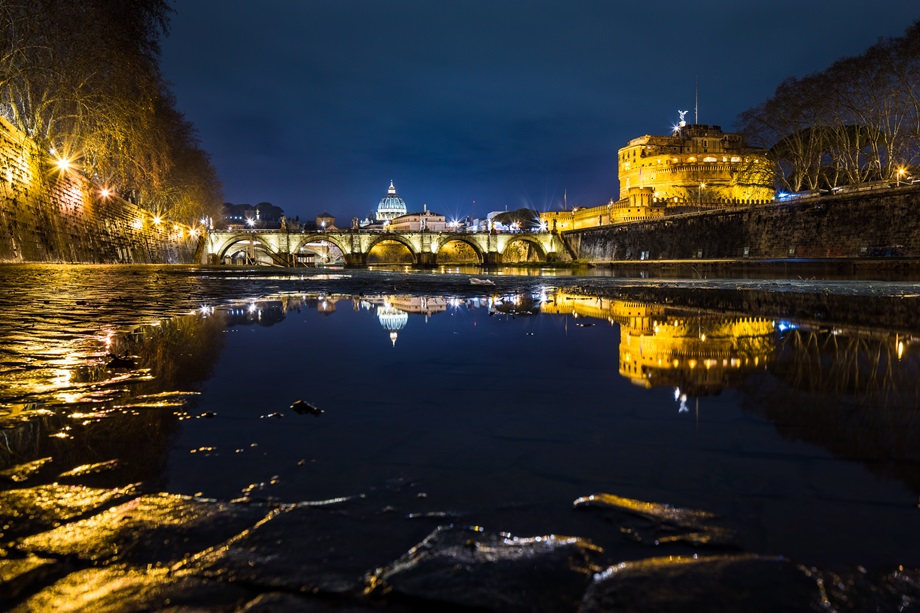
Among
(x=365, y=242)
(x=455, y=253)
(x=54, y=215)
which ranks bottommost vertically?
(x=54, y=215)

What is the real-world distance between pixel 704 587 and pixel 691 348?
362cm

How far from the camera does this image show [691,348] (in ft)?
15.1

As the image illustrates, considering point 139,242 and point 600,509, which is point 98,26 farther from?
point 600,509

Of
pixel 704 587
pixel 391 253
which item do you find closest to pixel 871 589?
pixel 704 587

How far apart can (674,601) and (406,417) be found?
1571 millimetres

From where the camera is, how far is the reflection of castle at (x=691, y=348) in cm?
347

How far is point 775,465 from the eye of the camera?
1988 mm

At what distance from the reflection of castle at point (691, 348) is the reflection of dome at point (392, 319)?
2.21m

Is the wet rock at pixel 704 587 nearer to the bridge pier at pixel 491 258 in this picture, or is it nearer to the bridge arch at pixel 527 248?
the bridge arch at pixel 527 248

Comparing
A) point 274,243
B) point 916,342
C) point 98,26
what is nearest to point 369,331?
point 916,342

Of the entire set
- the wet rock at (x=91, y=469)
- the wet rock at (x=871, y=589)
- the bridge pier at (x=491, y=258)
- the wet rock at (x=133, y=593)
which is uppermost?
the bridge pier at (x=491, y=258)

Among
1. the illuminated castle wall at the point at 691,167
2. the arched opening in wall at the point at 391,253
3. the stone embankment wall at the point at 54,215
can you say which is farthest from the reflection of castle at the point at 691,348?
the arched opening in wall at the point at 391,253

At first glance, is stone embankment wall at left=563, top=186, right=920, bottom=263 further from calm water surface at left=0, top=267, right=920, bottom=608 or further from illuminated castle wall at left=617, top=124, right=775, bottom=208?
illuminated castle wall at left=617, top=124, right=775, bottom=208

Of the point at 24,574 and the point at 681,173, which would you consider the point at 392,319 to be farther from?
the point at 681,173
